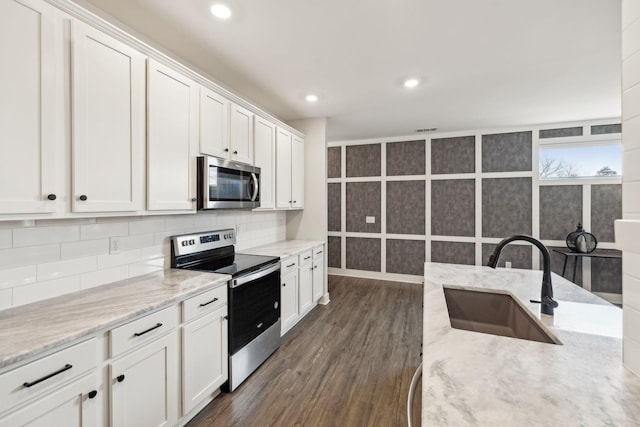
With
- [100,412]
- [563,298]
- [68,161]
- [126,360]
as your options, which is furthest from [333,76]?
[100,412]

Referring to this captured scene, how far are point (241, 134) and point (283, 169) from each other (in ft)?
2.74

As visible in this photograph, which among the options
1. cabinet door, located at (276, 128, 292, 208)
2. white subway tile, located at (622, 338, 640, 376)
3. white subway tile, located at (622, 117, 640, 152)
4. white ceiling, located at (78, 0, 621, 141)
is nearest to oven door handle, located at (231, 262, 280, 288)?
cabinet door, located at (276, 128, 292, 208)

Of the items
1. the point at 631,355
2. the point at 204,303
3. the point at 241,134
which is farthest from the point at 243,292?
the point at 631,355

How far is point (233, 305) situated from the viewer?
2043 millimetres

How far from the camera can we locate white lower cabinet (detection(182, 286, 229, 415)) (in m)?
1.68

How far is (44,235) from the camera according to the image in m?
1.49

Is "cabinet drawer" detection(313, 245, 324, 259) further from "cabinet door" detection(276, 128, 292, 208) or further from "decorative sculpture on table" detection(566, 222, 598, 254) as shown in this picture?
"decorative sculpture on table" detection(566, 222, 598, 254)

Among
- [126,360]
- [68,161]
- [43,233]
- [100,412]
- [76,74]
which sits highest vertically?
[76,74]

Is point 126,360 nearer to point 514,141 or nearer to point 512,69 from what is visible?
point 512,69

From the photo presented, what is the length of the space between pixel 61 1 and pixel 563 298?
281 centimetres

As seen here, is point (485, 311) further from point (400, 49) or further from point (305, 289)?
point (305, 289)

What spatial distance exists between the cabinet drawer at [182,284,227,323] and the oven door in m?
0.08

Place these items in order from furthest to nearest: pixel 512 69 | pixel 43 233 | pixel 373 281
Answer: pixel 373 281 < pixel 512 69 < pixel 43 233

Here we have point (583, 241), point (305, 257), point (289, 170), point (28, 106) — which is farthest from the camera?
point (583, 241)
